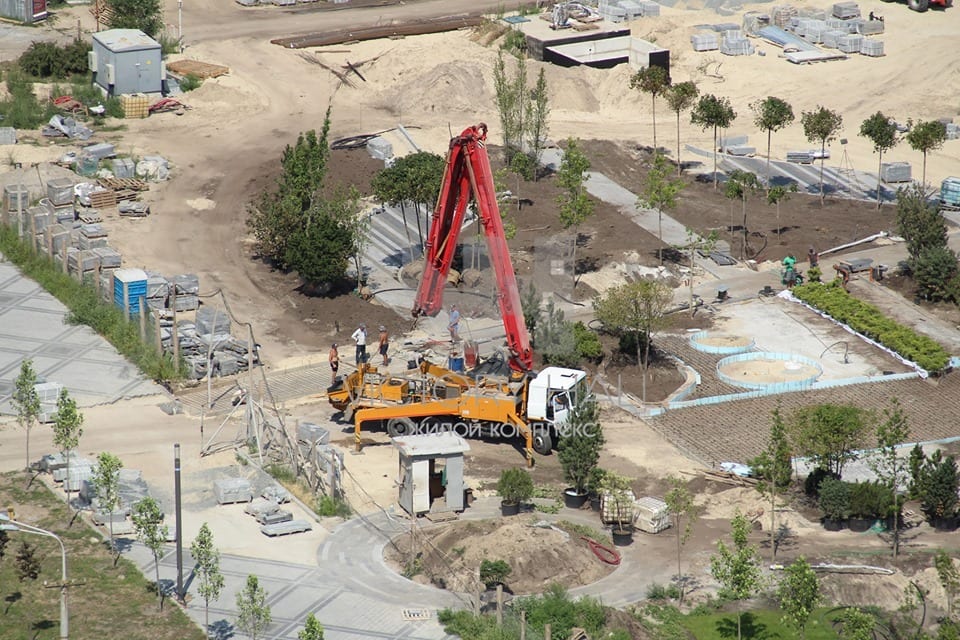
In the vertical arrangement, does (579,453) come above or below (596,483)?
above

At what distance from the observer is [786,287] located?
59344 millimetres

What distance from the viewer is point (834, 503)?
140 ft

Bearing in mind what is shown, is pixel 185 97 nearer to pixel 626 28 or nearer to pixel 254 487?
pixel 626 28

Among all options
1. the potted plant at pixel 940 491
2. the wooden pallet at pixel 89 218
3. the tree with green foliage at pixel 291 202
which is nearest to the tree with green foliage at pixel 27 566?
the tree with green foliage at pixel 291 202

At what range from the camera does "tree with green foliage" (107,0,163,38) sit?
82250mm

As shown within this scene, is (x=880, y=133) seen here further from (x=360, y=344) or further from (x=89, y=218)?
(x=89, y=218)

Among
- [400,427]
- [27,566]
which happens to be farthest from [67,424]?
[400,427]

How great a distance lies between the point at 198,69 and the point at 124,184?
1594cm

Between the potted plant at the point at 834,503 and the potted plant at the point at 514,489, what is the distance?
7.40 metres

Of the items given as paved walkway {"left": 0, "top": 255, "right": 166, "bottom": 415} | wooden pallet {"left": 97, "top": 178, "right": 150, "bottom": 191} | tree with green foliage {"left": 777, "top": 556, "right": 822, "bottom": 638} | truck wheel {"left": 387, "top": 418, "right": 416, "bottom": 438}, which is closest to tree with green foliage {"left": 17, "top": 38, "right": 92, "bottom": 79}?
wooden pallet {"left": 97, "top": 178, "right": 150, "bottom": 191}

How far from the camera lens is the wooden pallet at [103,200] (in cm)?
6391

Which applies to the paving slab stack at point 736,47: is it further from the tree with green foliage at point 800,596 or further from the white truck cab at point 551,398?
the tree with green foliage at point 800,596

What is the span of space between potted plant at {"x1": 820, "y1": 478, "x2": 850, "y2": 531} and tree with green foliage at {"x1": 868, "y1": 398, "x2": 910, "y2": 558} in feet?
3.26

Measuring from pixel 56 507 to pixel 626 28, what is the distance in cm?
5127
